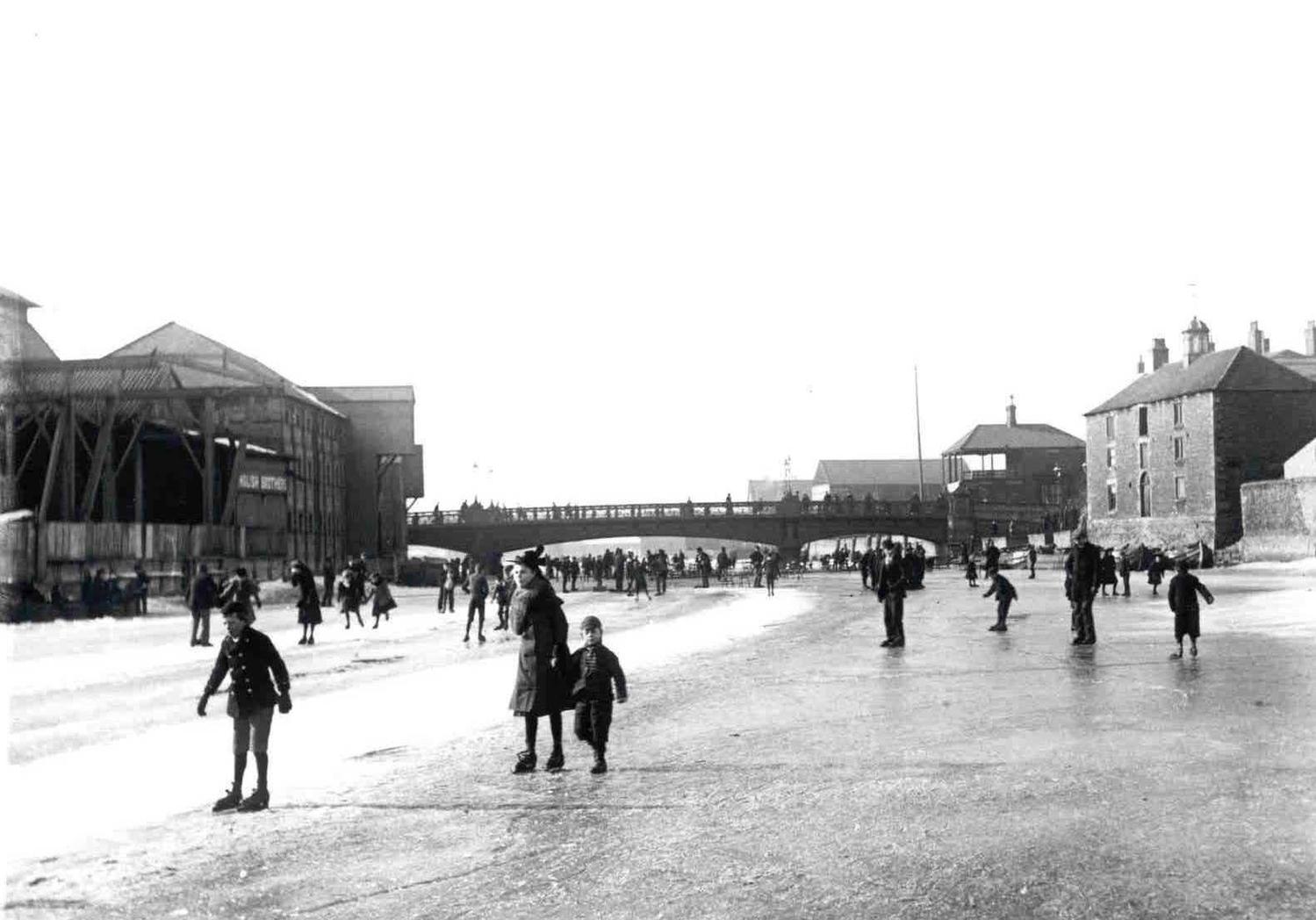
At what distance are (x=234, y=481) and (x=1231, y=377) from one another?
6920cm

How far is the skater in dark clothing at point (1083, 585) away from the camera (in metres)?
19.9

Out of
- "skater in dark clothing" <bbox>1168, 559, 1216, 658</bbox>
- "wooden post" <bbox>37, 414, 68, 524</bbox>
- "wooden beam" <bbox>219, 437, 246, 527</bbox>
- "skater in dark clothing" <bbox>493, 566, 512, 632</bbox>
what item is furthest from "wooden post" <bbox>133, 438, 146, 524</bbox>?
"skater in dark clothing" <bbox>1168, 559, 1216, 658</bbox>

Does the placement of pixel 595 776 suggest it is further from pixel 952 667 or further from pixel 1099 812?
pixel 952 667

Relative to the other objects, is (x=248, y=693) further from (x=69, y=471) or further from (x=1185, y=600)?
(x=1185, y=600)

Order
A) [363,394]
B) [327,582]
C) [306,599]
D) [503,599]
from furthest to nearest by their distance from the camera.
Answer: [503,599], [363,394], [327,582], [306,599]

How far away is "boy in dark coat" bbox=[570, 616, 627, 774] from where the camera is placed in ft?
33.2

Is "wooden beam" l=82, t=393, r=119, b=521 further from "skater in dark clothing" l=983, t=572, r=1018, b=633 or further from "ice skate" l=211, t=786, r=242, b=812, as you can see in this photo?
"skater in dark clothing" l=983, t=572, r=1018, b=633

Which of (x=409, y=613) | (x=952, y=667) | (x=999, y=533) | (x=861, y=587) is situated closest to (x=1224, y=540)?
(x=999, y=533)

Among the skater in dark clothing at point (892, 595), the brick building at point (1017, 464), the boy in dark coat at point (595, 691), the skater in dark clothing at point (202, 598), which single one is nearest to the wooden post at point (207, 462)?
the skater in dark clothing at point (202, 598)

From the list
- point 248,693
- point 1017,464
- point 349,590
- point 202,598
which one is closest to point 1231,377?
point 1017,464

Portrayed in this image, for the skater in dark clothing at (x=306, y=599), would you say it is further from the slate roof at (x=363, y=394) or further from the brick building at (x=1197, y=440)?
the brick building at (x=1197, y=440)

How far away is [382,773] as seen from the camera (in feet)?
33.7

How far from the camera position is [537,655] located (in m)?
9.97

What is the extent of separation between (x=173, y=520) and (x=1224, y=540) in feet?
222
